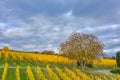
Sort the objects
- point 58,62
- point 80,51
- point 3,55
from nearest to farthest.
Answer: point 80,51 → point 3,55 → point 58,62

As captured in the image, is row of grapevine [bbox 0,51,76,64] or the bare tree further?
row of grapevine [bbox 0,51,76,64]

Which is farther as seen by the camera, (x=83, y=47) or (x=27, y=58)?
(x=27, y=58)

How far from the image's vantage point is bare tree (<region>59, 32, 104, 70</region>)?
53250mm

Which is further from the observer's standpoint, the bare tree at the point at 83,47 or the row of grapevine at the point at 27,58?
the row of grapevine at the point at 27,58

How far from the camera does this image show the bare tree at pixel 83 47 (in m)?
53.2

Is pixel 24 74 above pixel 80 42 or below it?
below

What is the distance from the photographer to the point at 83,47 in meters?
53.3

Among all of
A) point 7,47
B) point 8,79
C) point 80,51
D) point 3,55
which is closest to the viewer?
point 8,79

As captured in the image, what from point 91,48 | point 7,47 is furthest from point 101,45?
point 7,47

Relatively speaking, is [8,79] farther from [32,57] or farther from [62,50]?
[32,57]

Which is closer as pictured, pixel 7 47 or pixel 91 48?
pixel 91 48

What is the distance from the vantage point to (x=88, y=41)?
176ft

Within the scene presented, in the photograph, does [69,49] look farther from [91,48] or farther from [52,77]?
[52,77]

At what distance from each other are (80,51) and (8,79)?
856 inches
